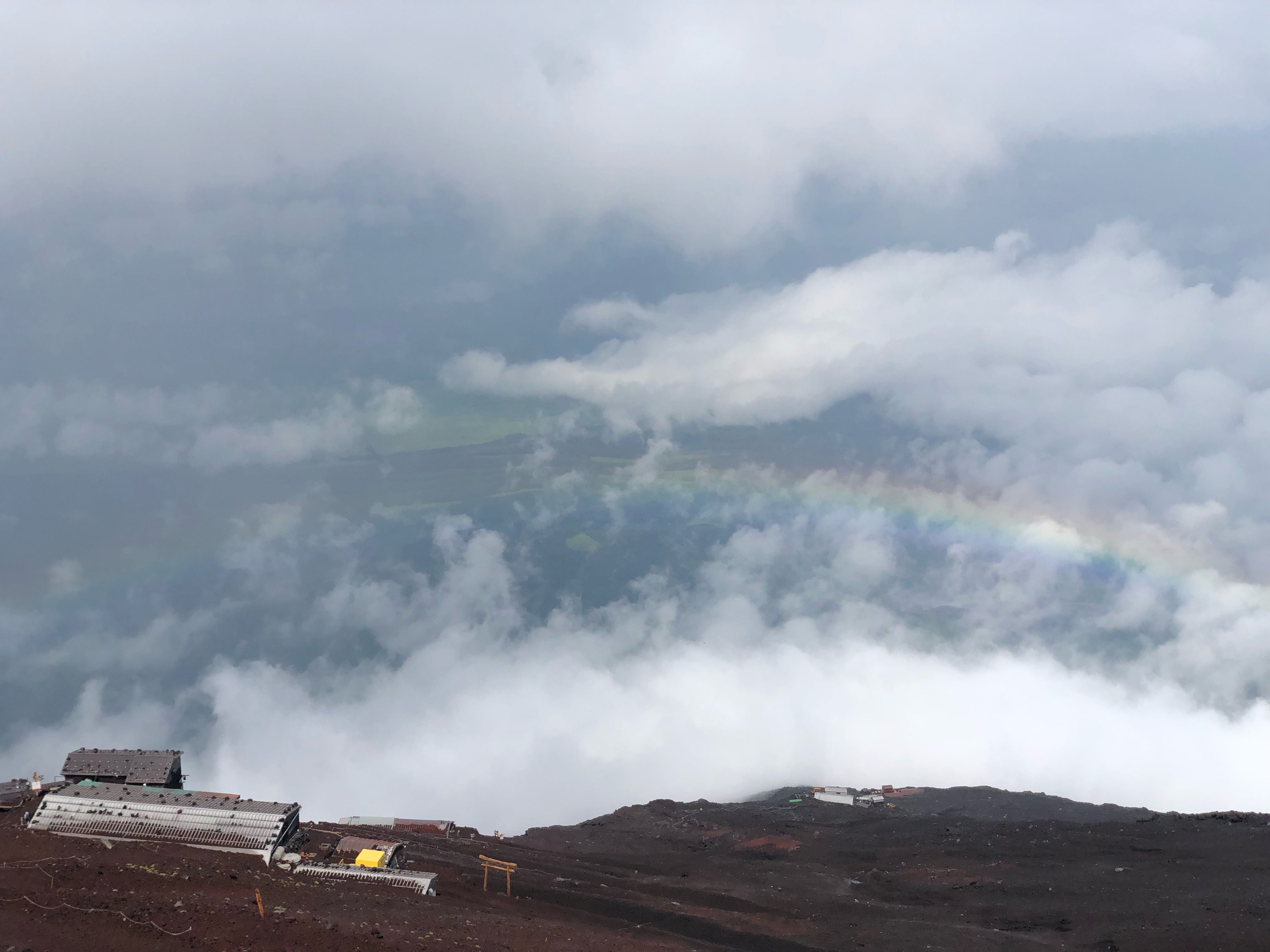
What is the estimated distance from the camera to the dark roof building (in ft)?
296

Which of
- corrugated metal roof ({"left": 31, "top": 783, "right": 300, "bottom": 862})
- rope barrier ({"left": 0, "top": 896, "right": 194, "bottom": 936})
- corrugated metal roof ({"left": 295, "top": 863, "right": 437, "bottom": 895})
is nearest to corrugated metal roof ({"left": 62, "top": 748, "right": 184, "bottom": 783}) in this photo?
corrugated metal roof ({"left": 31, "top": 783, "right": 300, "bottom": 862})

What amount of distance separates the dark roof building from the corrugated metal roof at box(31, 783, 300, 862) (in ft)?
55.2

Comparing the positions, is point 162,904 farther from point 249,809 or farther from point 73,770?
point 73,770

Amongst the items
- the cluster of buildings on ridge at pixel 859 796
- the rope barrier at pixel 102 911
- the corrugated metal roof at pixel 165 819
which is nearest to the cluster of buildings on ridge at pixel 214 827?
the corrugated metal roof at pixel 165 819

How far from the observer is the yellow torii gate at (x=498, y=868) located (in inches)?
3024

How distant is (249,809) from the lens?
7288cm

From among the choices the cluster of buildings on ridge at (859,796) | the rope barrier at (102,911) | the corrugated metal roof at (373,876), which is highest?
the rope barrier at (102,911)

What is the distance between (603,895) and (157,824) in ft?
133

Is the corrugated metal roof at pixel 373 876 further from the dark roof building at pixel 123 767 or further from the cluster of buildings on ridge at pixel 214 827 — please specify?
the dark roof building at pixel 123 767

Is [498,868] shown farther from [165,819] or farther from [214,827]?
[165,819]

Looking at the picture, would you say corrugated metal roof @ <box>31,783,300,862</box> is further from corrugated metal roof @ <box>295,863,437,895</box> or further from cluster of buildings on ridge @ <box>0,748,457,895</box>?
corrugated metal roof @ <box>295,863,437,895</box>

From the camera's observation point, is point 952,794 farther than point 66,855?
Yes

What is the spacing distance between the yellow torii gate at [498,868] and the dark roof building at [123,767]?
34546mm

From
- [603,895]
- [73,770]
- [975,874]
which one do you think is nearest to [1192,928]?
[975,874]
